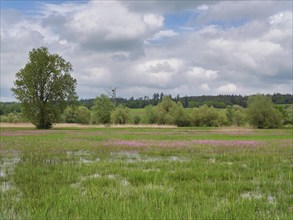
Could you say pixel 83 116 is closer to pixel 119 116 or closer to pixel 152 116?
pixel 119 116

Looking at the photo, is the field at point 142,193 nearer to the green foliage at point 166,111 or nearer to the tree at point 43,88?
the tree at point 43,88

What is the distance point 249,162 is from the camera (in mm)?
15086

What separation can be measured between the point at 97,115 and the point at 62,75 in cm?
2793

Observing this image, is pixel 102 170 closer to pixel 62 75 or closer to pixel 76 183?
pixel 76 183

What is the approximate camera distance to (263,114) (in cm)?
8294

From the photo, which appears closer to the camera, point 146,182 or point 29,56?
point 146,182

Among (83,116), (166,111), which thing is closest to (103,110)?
(83,116)

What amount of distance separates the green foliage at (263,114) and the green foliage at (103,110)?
3767 centimetres

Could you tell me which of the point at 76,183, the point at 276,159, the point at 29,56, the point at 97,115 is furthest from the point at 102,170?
the point at 97,115

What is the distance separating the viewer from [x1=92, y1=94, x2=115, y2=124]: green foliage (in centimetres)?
8538

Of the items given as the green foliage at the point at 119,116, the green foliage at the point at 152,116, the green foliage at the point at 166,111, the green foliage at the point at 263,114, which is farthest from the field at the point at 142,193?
the green foliage at the point at 152,116

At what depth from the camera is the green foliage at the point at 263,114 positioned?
8219 cm

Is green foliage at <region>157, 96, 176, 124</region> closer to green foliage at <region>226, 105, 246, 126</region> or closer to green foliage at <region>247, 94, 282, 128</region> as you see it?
green foliage at <region>226, 105, 246, 126</region>

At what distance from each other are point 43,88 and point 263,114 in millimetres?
56181
